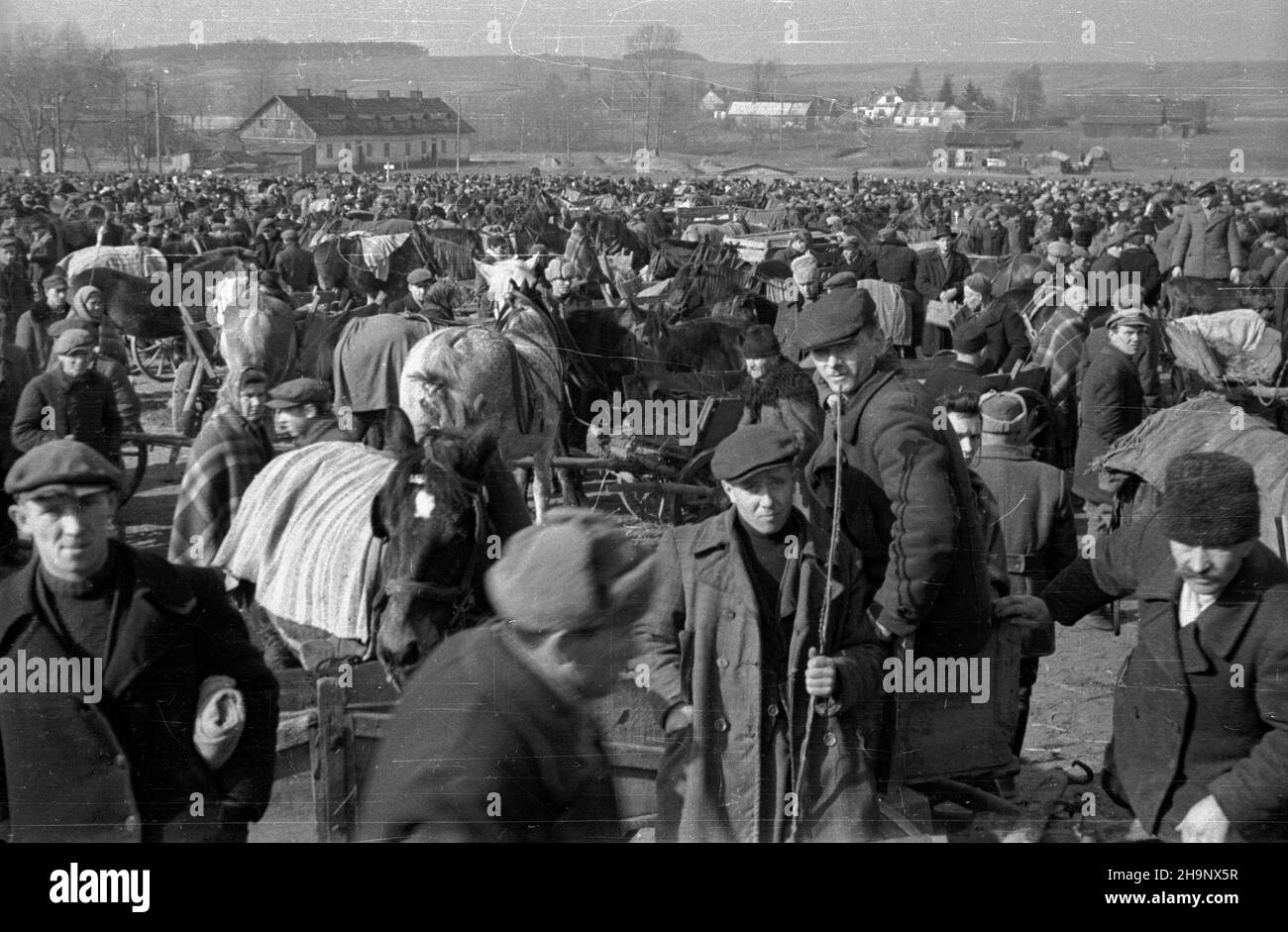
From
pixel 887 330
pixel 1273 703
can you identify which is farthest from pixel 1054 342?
pixel 1273 703

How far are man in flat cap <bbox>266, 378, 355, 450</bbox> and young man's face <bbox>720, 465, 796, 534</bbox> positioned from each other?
1.88 meters

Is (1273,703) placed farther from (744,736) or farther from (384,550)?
(384,550)

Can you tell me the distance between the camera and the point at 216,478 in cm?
545

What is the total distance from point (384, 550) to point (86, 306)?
2413 mm

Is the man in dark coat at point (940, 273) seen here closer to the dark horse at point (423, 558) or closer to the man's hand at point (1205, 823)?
the dark horse at point (423, 558)

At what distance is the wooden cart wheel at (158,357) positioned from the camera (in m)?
7.57

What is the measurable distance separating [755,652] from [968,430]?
7.03ft

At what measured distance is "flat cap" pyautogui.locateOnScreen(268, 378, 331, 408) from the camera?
18.3 ft

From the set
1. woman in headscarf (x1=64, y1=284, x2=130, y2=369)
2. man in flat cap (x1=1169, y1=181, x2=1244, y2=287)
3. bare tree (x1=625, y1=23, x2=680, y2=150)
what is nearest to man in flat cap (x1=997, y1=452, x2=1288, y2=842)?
bare tree (x1=625, y1=23, x2=680, y2=150)

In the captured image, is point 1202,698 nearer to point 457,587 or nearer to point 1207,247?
point 457,587

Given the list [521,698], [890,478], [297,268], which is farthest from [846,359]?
[297,268]

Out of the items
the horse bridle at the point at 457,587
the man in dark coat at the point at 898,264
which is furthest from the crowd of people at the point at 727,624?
the man in dark coat at the point at 898,264

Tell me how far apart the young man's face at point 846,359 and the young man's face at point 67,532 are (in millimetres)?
2299

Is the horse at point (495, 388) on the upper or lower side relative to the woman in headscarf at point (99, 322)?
lower
